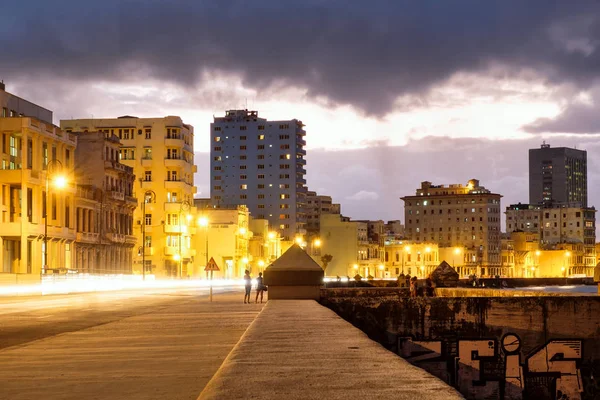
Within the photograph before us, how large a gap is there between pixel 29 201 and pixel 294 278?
50.3 metres

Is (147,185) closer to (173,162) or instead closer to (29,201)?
(173,162)

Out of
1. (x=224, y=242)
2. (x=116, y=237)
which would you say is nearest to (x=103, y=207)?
(x=116, y=237)

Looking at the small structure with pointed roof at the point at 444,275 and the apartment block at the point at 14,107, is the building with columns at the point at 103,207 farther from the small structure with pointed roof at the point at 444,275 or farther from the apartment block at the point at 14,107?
the small structure with pointed roof at the point at 444,275

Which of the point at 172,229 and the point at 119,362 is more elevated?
the point at 172,229

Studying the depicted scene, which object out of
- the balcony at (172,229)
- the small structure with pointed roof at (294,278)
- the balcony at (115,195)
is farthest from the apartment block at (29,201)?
the small structure with pointed roof at (294,278)

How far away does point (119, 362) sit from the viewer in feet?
58.4

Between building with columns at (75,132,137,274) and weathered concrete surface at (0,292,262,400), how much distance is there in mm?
70307

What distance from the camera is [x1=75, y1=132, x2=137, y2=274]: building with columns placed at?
319 feet

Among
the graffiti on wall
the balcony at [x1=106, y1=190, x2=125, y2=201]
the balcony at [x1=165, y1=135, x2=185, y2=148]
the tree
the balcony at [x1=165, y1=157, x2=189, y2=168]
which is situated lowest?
the tree

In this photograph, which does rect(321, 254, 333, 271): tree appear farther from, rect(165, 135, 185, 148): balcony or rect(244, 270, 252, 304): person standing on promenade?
rect(244, 270, 252, 304): person standing on promenade

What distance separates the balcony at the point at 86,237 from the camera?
94.1m

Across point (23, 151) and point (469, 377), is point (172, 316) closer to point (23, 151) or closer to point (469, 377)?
point (469, 377)

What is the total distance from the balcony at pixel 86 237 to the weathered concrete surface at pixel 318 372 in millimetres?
81814

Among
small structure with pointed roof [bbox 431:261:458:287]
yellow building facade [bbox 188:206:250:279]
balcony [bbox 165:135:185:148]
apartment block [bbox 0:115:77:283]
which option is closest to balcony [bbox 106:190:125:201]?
apartment block [bbox 0:115:77:283]
